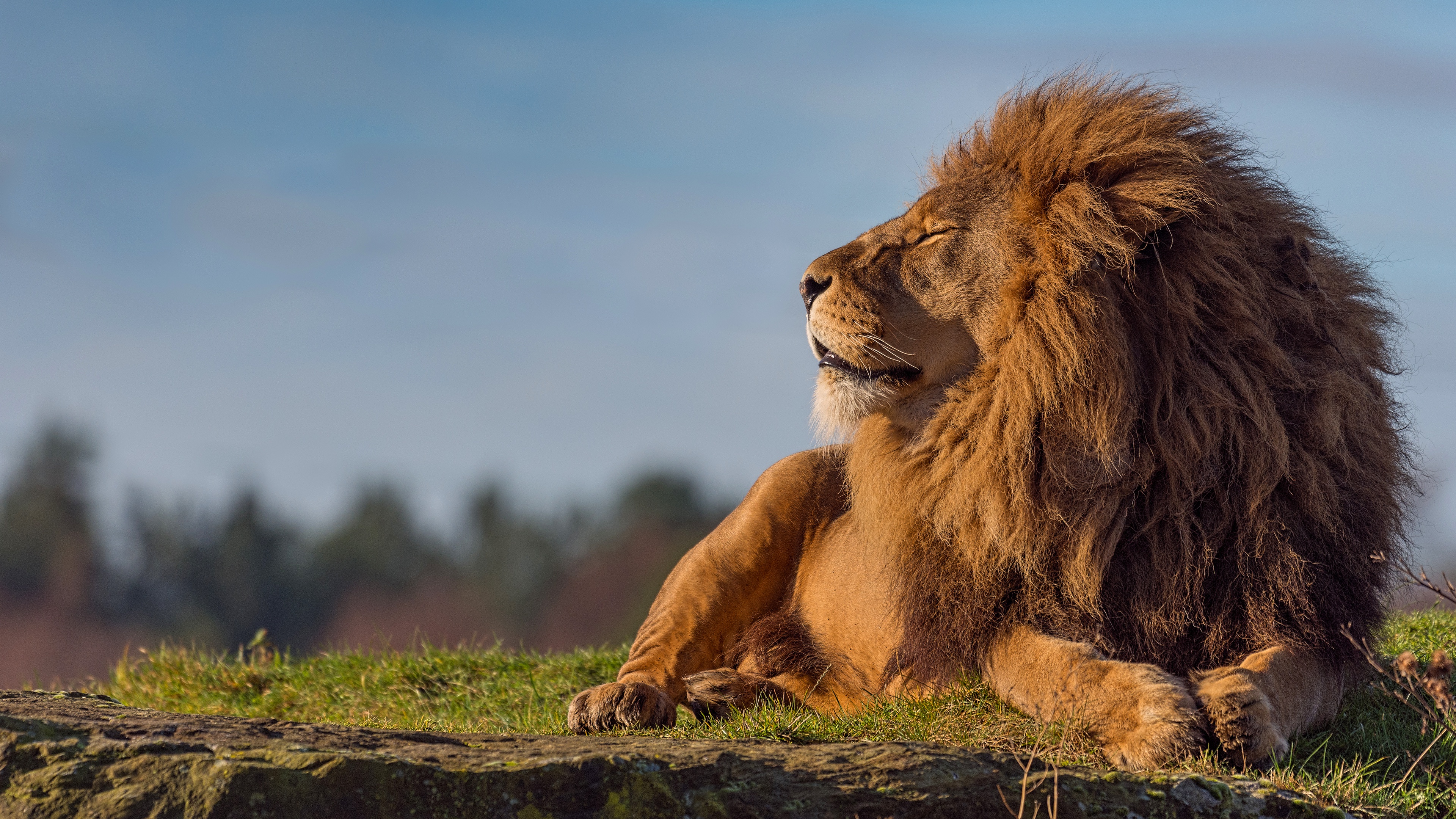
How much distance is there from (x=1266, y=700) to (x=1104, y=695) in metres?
0.40

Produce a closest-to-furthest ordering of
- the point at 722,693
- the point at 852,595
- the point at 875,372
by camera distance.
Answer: the point at 875,372
the point at 722,693
the point at 852,595

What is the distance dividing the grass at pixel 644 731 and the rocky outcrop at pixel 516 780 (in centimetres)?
20

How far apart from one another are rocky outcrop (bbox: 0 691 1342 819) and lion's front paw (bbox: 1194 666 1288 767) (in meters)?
0.23

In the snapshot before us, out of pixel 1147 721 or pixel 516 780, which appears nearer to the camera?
pixel 516 780

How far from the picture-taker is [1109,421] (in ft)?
11.9

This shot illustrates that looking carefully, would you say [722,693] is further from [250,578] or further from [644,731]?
[250,578]

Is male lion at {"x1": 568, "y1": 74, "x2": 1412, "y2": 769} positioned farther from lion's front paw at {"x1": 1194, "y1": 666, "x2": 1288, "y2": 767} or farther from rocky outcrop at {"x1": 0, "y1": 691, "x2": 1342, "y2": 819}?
rocky outcrop at {"x1": 0, "y1": 691, "x2": 1342, "y2": 819}

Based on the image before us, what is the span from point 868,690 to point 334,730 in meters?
2.18

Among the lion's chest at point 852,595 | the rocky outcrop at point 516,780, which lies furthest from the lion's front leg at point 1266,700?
the lion's chest at point 852,595

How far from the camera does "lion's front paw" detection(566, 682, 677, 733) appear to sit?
3.90 metres

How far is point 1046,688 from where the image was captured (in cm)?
339

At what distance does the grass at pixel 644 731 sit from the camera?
10.3ft

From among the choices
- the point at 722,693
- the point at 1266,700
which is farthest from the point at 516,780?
the point at 722,693

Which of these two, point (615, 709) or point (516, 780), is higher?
point (516, 780)
